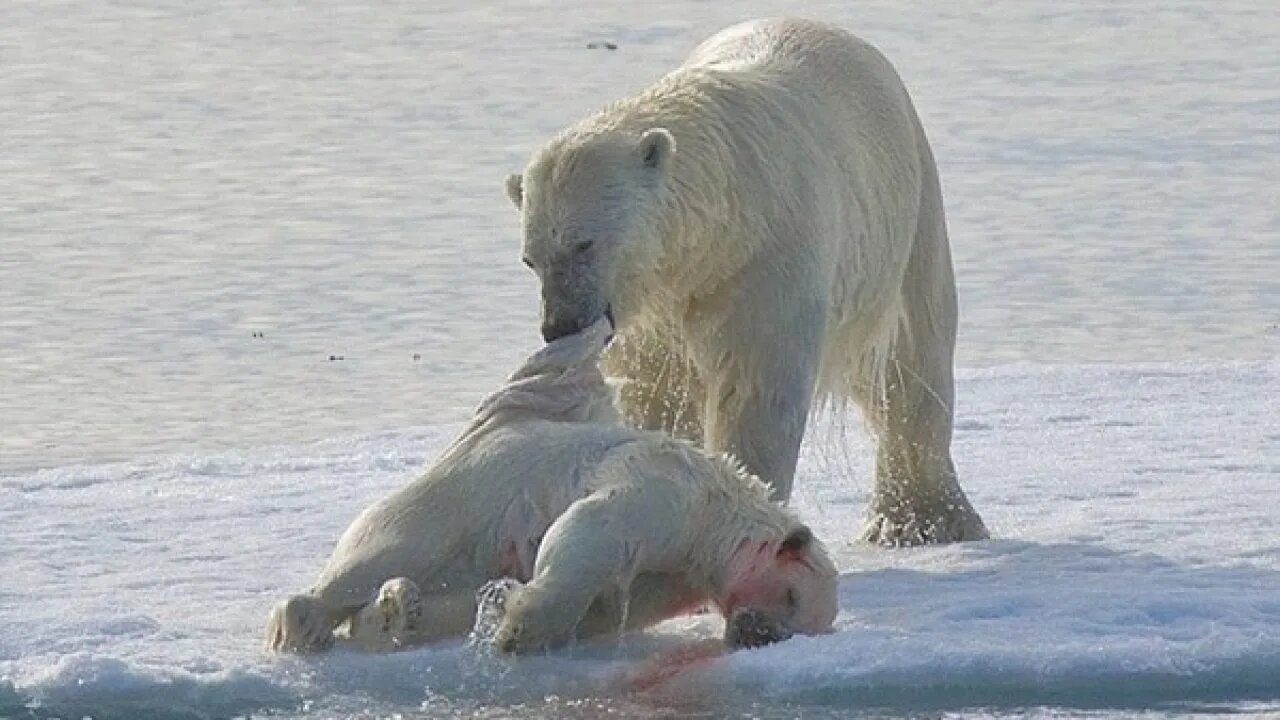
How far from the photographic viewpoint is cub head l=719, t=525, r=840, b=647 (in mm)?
6324

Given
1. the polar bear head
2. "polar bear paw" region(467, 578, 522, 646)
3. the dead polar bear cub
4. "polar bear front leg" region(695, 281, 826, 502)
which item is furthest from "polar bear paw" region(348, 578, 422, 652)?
"polar bear front leg" region(695, 281, 826, 502)

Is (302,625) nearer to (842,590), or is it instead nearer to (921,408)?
(842,590)

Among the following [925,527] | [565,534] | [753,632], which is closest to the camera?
[565,534]

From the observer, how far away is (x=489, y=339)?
425 inches

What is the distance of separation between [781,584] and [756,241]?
3.20 ft

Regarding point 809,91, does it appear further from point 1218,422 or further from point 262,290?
point 262,290

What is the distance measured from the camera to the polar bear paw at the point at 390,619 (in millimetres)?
6164

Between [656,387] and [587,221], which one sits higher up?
[587,221]

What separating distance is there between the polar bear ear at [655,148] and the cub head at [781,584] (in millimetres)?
937

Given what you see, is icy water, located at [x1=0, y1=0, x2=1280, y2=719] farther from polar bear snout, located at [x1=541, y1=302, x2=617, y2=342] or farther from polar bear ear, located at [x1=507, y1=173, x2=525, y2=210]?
polar bear ear, located at [x1=507, y1=173, x2=525, y2=210]

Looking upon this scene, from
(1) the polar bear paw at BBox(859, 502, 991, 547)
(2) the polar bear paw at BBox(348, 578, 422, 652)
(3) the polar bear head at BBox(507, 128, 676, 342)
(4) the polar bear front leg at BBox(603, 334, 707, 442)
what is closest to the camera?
(2) the polar bear paw at BBox(348, 578, 422, 652)

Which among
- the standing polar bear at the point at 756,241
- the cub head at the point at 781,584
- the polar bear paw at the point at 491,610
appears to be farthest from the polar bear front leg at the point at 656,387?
the polar bear paw at the point at 491,610

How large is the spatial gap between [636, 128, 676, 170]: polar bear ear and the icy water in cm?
105

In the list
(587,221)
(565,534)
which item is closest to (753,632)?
(565,534)
